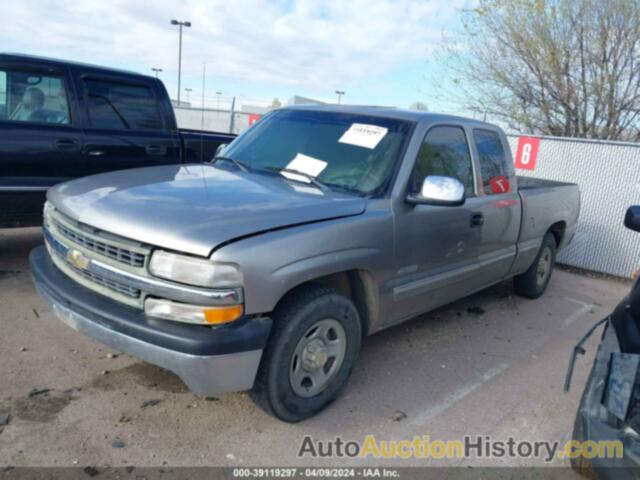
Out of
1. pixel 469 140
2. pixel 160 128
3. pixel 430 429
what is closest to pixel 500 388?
pixel 430 429

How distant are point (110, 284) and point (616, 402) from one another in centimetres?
249

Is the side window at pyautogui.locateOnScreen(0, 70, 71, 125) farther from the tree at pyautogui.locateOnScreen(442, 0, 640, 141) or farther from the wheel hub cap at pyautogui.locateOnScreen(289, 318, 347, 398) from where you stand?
the tree at pyautogui.locateOnScreen(442, 0, 640, 141)

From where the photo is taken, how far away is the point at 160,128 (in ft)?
19.6

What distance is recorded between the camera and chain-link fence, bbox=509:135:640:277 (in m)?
7.16

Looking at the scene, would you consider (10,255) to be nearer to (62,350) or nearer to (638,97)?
(62,350)

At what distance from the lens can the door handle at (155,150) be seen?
578 centimetres

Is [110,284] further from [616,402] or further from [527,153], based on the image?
[527,153]

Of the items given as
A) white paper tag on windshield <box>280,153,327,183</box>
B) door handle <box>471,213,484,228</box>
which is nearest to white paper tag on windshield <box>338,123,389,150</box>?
white paper tag on windshield <box>280,153,327,183</box>

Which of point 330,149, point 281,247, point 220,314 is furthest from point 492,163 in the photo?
point 220,314

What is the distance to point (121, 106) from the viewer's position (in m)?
5.67

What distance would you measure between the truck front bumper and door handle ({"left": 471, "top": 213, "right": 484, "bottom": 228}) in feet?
7.15

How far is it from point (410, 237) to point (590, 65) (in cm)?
888

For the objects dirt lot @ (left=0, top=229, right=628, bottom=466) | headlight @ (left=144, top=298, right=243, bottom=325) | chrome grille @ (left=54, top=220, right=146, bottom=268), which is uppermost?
chrome grille @ (left=54, top=220, right=146, bottom=268)

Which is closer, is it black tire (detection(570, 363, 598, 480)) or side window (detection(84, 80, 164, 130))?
black tire (detection(570, 363, 598, 480))
